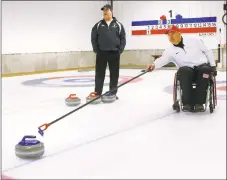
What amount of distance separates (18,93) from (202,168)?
4149 millimetres

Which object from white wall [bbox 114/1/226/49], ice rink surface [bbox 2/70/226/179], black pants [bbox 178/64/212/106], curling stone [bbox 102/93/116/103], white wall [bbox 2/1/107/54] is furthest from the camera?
white wall [bbox 114/1/226/49]

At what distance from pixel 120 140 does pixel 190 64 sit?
55.5 inches

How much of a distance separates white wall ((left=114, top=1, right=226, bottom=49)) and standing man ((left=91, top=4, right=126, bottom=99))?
6111 mm

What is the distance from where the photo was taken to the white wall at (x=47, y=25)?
9156 mm

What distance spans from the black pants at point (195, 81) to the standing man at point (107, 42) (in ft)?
4.16

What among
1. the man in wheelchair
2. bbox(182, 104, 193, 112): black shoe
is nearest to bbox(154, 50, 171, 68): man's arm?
the man in wheelchair

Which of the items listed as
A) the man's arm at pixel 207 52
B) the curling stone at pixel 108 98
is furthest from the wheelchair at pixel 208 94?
the curling stone at pixel 108 98

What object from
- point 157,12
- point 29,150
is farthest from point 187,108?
point 157,12

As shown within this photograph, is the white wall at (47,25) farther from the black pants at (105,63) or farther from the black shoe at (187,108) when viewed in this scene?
the black shoe at (187,108)

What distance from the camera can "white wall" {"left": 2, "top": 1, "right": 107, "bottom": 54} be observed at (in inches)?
360

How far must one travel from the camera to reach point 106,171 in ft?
6.98

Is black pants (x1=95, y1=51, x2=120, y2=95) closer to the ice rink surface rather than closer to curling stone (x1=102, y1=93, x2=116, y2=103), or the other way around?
curling stone (x1=102, y1=93, x2=116, y2=103)

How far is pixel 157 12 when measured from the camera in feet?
37.1

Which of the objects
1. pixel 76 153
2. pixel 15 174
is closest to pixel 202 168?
pixel 76 153
